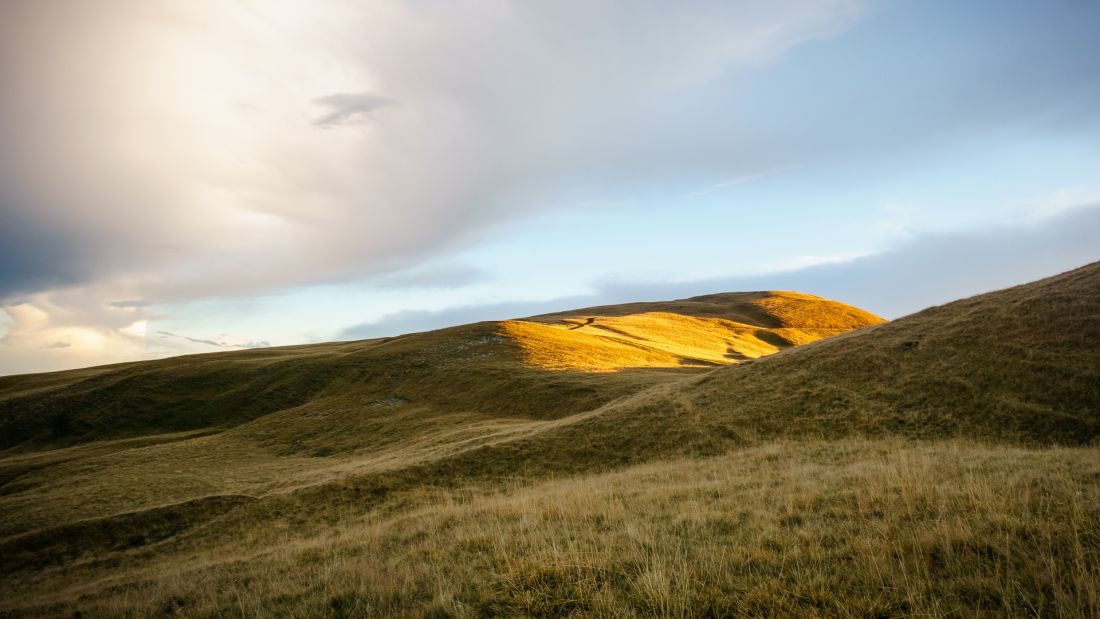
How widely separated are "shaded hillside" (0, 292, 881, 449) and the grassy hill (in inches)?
19.6

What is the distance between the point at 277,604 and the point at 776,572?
25.3 feet

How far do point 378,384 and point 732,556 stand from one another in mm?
56836

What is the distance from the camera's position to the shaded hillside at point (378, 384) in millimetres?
48000

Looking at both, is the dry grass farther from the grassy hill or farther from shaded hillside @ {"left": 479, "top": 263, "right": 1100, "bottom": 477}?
shaded hillside @ {"left": 479, "top": 263, "right": 1100, "bottom": 477}

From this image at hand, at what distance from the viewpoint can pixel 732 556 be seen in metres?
6.82

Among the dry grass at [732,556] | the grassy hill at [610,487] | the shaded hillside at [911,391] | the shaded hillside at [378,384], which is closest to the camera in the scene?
the dry grass at [732,556]

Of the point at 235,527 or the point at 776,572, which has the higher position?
the point at 776,572

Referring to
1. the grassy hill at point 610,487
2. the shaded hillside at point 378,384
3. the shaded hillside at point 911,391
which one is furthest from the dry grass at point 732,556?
the shaded hillside at point 378,384

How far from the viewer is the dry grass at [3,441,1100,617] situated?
5.41 meters

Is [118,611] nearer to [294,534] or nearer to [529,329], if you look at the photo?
[294,534]

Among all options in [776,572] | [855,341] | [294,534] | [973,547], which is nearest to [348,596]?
[776,572]

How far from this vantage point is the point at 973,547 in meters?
6.11

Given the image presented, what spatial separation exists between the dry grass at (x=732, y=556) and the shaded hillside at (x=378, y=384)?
29.9 metres

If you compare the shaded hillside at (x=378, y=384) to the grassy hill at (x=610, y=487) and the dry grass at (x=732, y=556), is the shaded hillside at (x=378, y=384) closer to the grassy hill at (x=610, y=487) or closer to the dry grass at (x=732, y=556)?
the grassy hill at (x=610, y=487)
